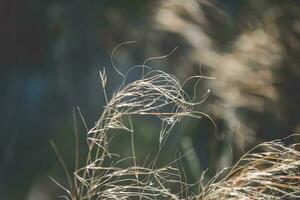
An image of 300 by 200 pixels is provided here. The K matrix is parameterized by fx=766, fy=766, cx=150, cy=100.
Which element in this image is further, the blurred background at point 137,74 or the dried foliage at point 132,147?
the blurred background at point 137,74

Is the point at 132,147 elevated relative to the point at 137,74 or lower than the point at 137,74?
lower

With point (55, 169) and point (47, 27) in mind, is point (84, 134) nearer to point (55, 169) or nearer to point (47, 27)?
point (55, 169)

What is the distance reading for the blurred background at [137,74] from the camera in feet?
12.7

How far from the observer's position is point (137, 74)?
399cm

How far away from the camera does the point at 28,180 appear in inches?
150

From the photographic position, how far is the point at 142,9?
13.9 feet

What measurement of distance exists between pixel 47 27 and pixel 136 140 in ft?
2.63

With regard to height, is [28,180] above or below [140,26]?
below

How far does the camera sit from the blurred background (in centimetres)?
388

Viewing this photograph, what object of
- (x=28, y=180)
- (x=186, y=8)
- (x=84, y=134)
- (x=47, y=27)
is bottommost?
(x=28, y=180)

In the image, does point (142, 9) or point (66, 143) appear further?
point (142, 9)

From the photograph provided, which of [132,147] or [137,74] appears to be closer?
[132,147]

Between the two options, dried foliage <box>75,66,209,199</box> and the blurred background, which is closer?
dried foliage <box>75,66,209,199</box>

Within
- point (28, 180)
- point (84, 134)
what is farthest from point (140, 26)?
point (28, 180)
